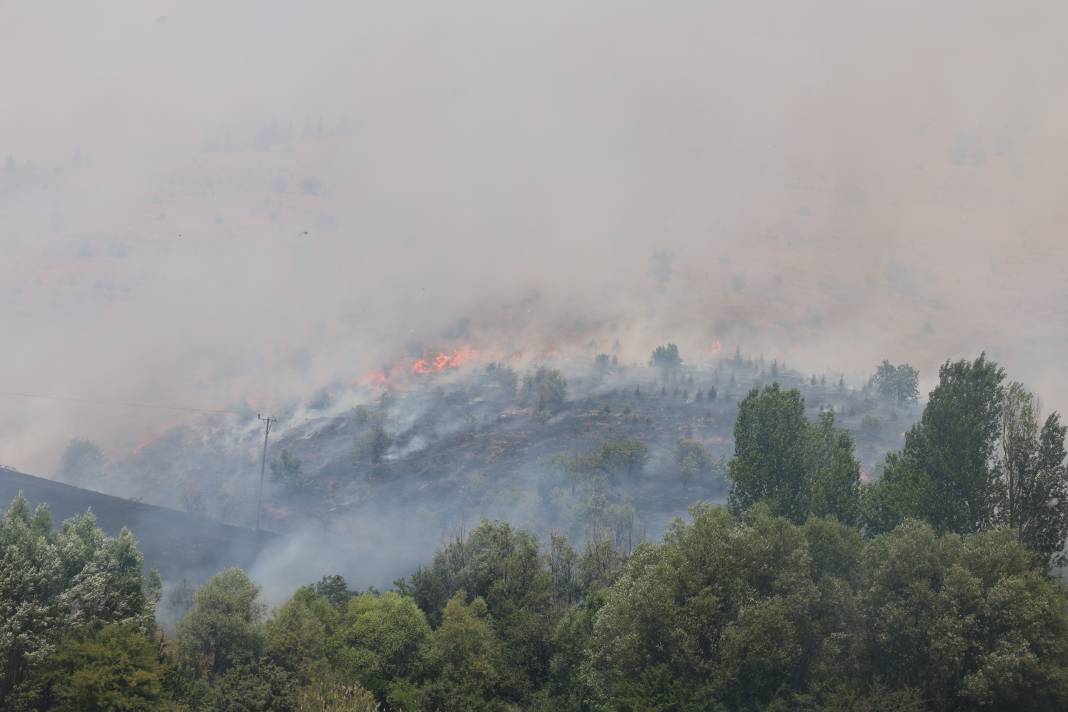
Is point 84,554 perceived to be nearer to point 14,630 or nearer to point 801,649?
point 14,630

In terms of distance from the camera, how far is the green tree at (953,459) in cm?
11006

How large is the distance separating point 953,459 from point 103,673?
82358mm

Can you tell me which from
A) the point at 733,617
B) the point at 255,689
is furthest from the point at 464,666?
the point at 733,617

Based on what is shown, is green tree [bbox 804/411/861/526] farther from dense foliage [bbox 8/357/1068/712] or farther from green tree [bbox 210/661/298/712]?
green tree [bbox 210/661/298/712]

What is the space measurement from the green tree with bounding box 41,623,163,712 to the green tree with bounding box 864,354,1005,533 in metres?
73.2

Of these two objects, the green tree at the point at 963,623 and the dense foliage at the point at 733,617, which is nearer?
the green tree at the point at 963,623

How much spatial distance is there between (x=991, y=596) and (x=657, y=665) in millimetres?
28688

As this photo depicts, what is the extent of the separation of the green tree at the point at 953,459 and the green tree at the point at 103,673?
240 feet

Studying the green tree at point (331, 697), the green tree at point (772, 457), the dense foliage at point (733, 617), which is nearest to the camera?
the dense foliage at point (733, 617)

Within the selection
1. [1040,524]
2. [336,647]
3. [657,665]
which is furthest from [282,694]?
[1040,524]

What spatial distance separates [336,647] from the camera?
116875 mm

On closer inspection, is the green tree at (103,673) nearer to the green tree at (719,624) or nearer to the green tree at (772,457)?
the green tree at (719,624)

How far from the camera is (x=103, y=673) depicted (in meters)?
88.4

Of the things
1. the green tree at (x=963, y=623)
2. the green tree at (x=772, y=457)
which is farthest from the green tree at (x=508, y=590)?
the green tree at (x=963, y=623)
